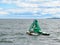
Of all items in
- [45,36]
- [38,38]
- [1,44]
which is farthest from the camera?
[45,36]

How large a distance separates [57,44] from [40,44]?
100 inches

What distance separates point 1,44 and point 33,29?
1038 centimetres

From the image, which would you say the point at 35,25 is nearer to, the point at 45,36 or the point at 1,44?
the point at 45,36

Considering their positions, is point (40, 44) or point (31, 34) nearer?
point (40, 44)

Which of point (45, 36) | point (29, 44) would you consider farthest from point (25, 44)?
point (45, 36)

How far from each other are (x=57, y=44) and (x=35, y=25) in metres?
8.88

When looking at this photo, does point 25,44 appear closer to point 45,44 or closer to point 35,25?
point 45,44

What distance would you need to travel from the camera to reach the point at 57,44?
129 ft

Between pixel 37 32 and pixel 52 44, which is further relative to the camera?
pixel 37 32

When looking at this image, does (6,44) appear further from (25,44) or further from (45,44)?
(45,44)

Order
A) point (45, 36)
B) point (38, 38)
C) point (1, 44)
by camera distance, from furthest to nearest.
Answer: point (45, 36) < point (38, 38) < point (1, 44)

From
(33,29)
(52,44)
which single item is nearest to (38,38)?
(33,29)

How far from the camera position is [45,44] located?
129 feet

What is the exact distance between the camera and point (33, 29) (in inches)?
1859
